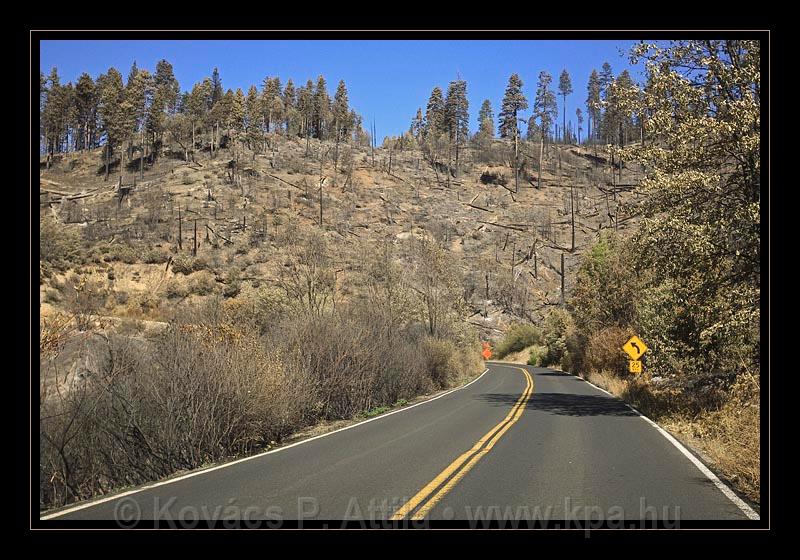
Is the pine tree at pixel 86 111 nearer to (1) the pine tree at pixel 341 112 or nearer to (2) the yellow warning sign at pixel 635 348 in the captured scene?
(1) the pine tree at pixel 341 112

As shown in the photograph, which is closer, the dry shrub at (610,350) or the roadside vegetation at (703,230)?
the roadside vegetation at (703,230)

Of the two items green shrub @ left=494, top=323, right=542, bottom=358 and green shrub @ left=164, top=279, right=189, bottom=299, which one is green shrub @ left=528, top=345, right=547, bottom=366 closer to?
green shrub @ left=494, top=323, right=542, bottom=358

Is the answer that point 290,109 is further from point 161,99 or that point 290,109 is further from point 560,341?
point 560,341

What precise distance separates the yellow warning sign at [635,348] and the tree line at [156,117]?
72.6m

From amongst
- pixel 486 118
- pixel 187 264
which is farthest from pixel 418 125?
pixel 187 264

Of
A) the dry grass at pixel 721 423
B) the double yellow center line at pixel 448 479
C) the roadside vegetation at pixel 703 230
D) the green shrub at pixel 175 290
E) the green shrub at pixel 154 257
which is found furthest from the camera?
the green shrub at pixel 154 257

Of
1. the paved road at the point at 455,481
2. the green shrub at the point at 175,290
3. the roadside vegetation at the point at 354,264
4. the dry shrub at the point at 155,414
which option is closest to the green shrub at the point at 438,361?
the roadside vegetation at the point at 354,264

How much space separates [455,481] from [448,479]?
164 millimetres

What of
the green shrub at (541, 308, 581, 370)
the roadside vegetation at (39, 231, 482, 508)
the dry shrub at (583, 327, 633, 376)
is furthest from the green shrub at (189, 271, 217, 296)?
the roadside vegetation at (39, 231, 482, 508)

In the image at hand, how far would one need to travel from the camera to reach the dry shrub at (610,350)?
29594 millimetres

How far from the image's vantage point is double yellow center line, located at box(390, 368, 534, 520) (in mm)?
6703

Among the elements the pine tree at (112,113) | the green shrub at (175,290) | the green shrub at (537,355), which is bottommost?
the green shrub at (537,355)
